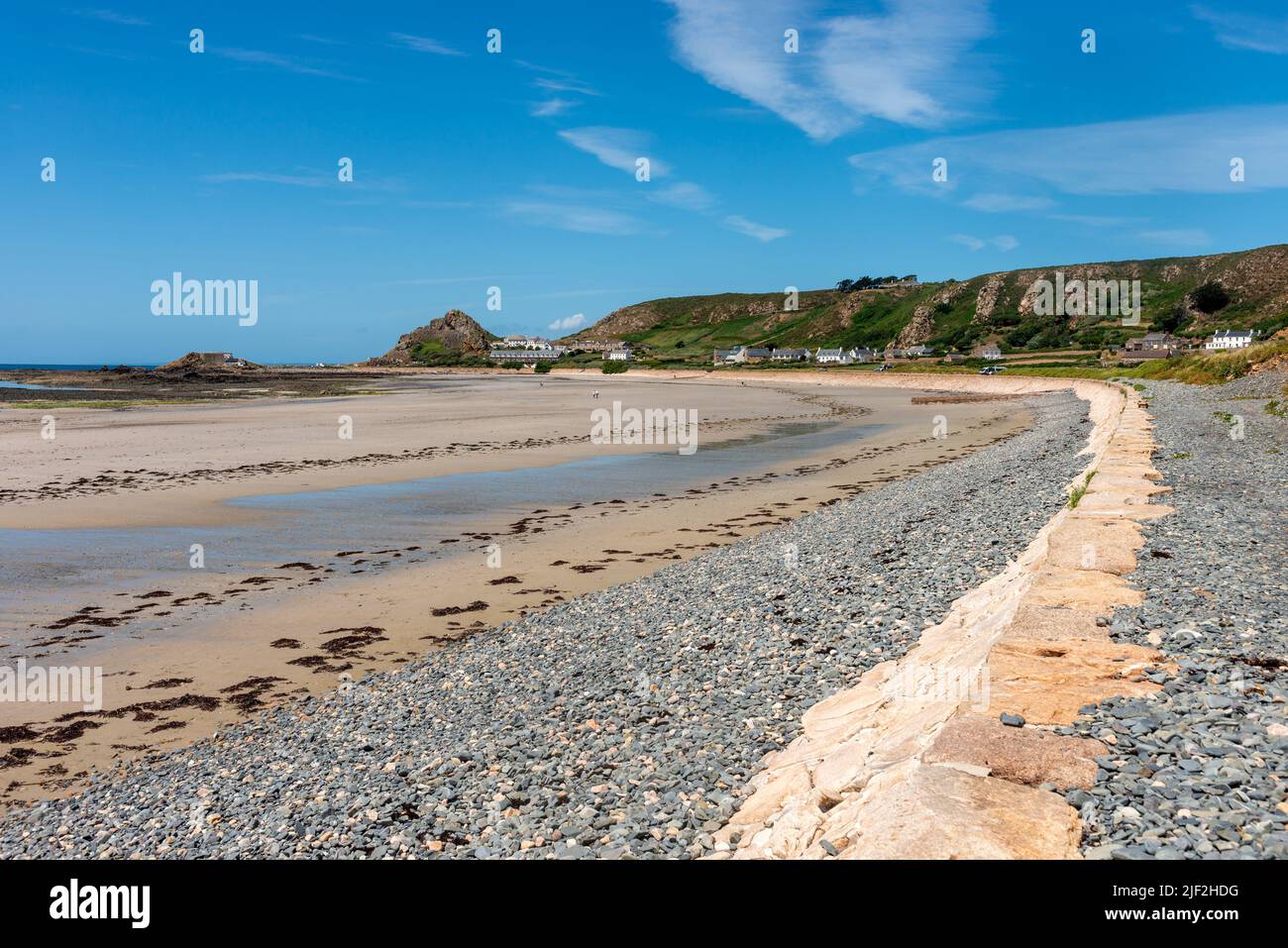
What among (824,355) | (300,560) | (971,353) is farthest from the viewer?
(824,355)

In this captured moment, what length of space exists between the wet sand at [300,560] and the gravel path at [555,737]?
1.18m

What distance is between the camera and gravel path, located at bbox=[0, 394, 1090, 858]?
20.7 feet

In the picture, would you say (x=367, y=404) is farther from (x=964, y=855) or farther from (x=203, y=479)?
(x=964, y=855)

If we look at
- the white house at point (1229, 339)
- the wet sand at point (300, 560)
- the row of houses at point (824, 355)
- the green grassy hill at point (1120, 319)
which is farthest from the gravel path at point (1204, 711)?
the row of houses at point (824, 355)

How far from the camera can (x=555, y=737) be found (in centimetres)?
798

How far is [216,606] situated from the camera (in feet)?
45.6

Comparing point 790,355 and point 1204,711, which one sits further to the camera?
point 790,355

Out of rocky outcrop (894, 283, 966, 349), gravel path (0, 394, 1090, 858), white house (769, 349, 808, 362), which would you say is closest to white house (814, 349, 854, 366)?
white house (769, 349, 808, 362)

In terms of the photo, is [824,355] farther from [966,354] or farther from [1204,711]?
[1204,711]

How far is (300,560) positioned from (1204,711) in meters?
16.1

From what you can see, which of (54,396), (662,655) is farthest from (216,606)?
(54,396)

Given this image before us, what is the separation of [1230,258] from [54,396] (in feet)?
686

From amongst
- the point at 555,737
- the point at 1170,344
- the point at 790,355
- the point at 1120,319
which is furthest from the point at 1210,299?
the point at 555,737

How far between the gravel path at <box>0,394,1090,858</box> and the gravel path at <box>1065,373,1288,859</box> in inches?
101
